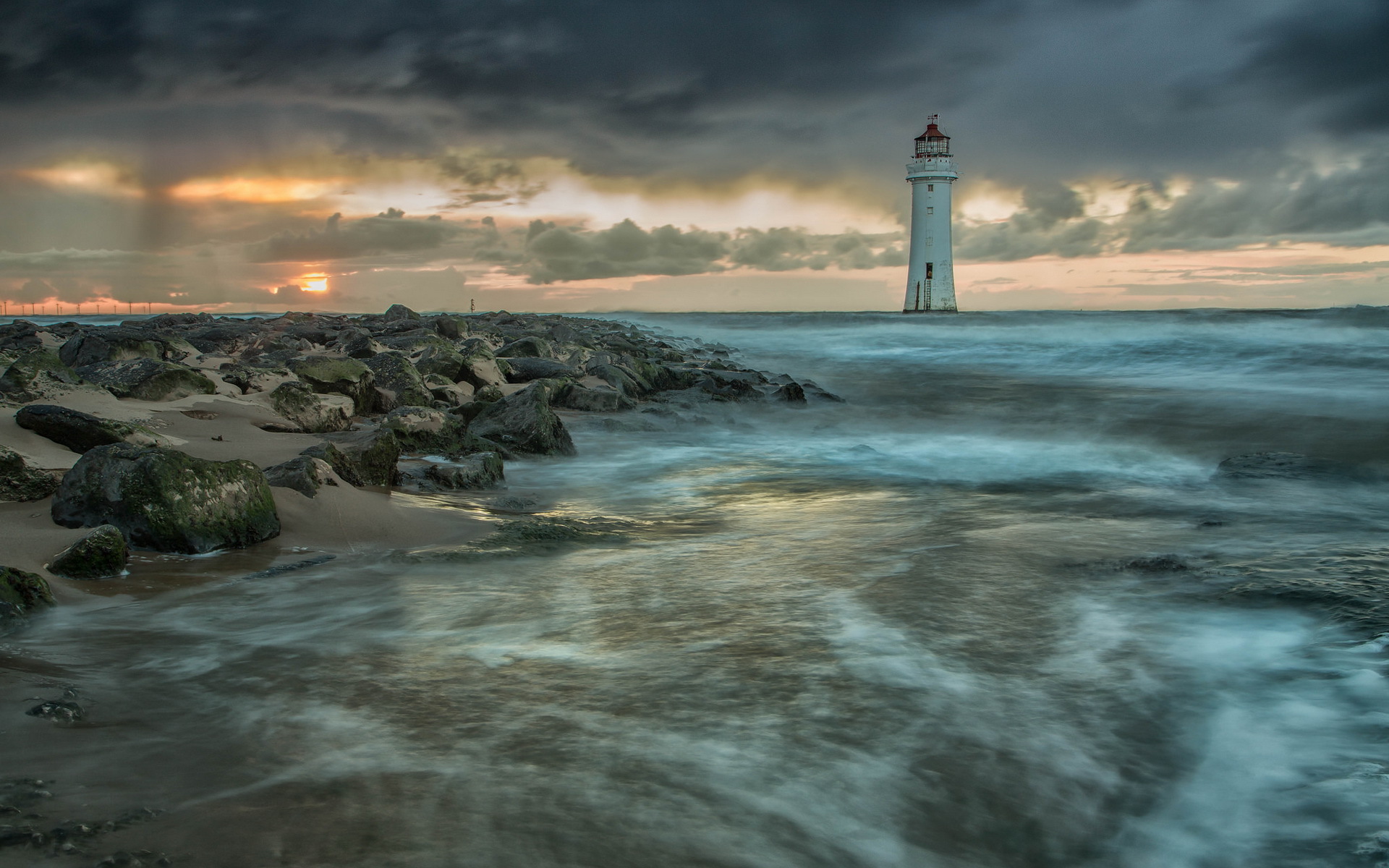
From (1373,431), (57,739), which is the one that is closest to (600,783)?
(57,739)

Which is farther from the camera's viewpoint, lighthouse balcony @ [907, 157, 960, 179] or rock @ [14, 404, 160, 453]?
lighthouse balcony @ [907, 157, 960, 179]

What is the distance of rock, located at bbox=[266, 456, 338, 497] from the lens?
3986 mm

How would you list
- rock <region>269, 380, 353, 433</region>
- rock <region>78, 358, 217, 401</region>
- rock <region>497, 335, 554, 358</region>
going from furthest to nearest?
rock <region>497, 335, 554, 358</region>, rock <region>269, 380, 353, 433</region>, rock <region>78, 358, 217, 401</region>

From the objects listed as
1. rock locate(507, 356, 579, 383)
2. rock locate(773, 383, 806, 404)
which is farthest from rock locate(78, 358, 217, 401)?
rock locate(773, 383, 806, 404)

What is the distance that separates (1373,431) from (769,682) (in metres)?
8.94

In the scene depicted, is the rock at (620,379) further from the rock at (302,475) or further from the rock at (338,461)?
the rock at (302,475)

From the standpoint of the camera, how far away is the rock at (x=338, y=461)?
4.28m

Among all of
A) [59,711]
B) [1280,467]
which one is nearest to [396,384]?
[59,711]

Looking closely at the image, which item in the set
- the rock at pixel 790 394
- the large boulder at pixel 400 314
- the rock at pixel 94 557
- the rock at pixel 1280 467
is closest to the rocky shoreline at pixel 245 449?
the rock at pixel 94 557

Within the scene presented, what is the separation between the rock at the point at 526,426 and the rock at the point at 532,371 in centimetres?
308

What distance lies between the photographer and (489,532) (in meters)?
4.09

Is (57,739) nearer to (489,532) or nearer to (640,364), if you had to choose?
(489,532)

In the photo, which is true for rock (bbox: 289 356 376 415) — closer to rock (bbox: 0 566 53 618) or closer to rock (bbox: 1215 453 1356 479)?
rock (bbox: 0 566 53 618)

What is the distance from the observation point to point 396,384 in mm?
7430
